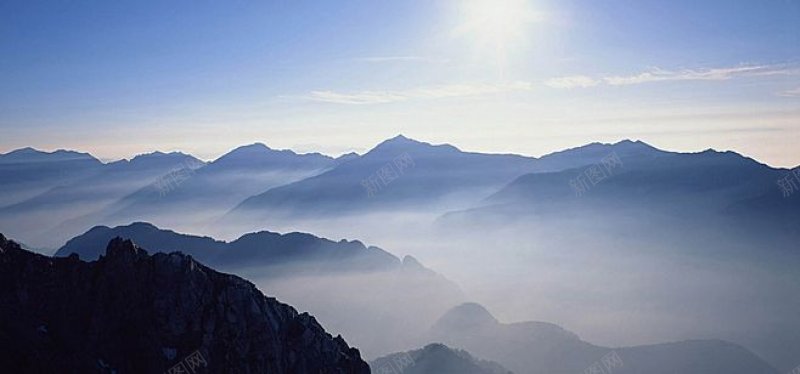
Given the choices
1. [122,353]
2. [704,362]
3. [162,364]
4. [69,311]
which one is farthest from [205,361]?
[704,362]

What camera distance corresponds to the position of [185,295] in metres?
50.2

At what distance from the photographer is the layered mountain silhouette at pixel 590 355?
15638 cm

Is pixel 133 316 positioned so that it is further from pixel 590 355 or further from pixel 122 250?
pixel 590 355

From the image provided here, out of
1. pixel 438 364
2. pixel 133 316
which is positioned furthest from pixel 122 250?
pixel 438 364

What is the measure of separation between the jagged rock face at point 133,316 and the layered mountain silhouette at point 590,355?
119677 millimetres

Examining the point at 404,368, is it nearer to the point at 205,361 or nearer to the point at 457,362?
the point at 457,362

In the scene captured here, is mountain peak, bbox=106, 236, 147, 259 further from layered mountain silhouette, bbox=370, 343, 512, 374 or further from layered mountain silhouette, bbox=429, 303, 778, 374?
layered mountain silhouette, bbox=429, 303, 778, 374

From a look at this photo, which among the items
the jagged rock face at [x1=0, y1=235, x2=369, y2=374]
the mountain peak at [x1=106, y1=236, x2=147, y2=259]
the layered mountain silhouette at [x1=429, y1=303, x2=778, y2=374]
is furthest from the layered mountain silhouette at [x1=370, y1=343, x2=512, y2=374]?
the mountain peak at [x1=106, y1=236, x2=147, y2=259]

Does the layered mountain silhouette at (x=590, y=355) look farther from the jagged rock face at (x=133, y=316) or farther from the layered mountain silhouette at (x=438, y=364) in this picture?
the jagged rock face at (x=133, y=316)

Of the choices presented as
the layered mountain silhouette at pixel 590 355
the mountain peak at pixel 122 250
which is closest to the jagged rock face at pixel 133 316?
the mountain peak at pixel 122 250

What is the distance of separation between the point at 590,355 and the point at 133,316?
141485mm

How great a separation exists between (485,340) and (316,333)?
432 ft

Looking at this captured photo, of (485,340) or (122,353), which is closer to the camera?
(122,353)

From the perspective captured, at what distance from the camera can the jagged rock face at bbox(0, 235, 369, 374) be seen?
43.2 m
